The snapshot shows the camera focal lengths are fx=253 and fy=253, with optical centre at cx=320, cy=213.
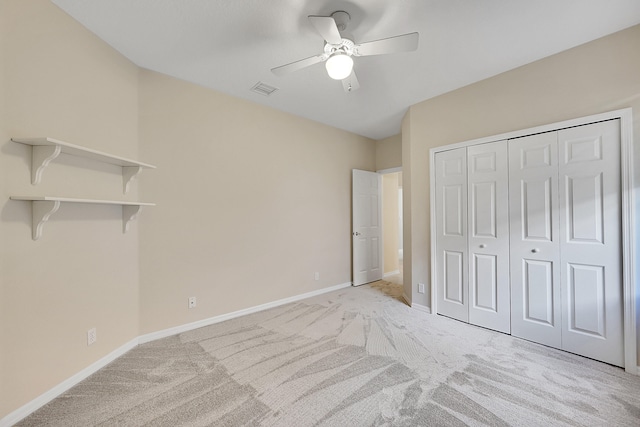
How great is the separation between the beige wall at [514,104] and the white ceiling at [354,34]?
125 mm

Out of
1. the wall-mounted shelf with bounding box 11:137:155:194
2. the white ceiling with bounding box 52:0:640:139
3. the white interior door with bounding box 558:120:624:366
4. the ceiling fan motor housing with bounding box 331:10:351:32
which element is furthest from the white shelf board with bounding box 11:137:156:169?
the white interior door with bounding box 558:120:624:366

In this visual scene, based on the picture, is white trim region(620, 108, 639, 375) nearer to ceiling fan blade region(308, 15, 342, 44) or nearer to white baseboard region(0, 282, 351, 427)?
ceiling fan blade region(308, 15, 342, 44)

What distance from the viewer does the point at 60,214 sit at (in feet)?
5.91

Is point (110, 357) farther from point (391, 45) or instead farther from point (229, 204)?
point (391, 45)

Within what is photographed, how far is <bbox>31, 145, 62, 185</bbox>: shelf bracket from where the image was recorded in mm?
1604

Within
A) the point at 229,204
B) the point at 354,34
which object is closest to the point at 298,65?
the point at 354,34

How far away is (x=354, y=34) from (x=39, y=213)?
2556mm

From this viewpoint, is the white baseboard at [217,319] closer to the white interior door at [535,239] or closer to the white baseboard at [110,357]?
the white baseboard at [110,357]

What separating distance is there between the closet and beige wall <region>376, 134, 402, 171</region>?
4.90 feet

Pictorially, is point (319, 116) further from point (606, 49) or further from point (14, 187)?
point (14, 187)

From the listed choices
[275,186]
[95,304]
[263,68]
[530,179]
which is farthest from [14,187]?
[530,179]

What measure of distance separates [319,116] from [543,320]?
3550mm

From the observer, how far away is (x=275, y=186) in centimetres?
352

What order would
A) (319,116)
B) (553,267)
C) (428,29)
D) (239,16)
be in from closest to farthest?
(239,16)
(428,29)
(553,267)
(319,116)
